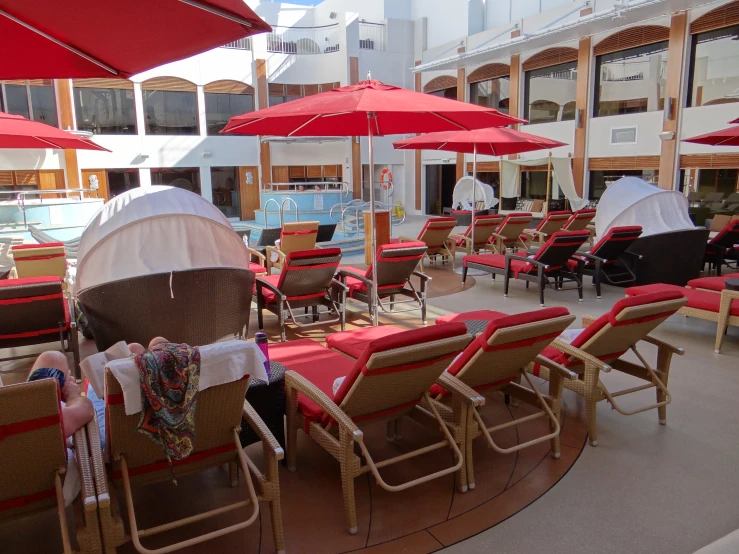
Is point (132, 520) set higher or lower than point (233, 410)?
lower

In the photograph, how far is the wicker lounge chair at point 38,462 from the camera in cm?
195

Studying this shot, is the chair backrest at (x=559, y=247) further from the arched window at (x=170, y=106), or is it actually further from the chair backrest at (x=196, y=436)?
the arched window at (x=170, y=106)

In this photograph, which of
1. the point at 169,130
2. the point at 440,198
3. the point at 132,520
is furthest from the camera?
the point at 440,198

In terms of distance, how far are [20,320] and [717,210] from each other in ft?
45.0

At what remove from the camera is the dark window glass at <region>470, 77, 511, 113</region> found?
18.0 m

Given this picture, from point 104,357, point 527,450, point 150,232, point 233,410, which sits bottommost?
point 527,450

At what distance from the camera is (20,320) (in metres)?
4.42

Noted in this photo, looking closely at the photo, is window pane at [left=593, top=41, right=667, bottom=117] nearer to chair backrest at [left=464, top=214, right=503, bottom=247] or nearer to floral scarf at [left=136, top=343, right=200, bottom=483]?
chair backrest at [left=464, top=214, right=503, bottom=247]

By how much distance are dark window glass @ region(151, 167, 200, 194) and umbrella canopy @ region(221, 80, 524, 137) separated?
15867mm

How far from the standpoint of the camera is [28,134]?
17.2 ft

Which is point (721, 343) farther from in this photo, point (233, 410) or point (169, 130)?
point (169, 130)

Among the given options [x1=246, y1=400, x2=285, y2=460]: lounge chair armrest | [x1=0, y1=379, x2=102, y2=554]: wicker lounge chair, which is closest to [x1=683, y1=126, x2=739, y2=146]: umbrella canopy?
[x1=246, y1=400, x2=285, y2=460]: lounge chair armrest

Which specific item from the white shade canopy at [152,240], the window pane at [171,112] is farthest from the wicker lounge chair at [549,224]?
the window pane at [171,112]

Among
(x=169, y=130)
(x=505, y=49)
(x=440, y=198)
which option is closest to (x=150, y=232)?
(x=505, y=49)
